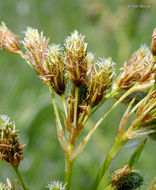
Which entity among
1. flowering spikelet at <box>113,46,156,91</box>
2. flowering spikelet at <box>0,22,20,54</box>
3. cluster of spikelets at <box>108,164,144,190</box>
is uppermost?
flowering spikelet at <box>0,22,20,54</box>

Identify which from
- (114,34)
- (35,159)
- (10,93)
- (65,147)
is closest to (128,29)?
(114,34)

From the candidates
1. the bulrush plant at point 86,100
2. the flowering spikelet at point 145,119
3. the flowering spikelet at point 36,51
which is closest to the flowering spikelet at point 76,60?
the bulrush plant at point 86,100

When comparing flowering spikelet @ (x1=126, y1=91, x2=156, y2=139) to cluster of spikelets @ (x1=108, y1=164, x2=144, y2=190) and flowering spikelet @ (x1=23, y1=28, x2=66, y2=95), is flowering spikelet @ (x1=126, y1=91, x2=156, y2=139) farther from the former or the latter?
flowering spikelet @ (x1=23, y1=28, x2=66, y2=95)

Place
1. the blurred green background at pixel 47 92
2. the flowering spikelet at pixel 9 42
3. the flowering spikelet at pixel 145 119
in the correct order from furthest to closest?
the blurred green background at pixel 47 92, the flowering spikelet at pixel 9 42, the flowering spikelet at pixel 145 119

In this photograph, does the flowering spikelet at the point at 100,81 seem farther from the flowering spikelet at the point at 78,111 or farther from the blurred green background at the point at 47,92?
the blurred green background at the point at 47,92

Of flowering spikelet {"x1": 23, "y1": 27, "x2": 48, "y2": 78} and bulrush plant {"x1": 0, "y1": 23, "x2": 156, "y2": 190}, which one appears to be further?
flowering spikelet {"x1": 23, "y1": 27, "x2": 48, "y2": 78}

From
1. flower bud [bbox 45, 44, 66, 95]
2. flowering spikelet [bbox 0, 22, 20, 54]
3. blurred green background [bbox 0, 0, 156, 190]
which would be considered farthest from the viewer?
blurred green background [bbox 0, 0, 156, 190]

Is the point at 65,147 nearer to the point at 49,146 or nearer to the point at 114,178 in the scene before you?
the point at 114,178

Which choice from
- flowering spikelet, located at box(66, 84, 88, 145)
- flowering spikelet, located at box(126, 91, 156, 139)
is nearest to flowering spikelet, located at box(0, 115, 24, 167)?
flowering spikelet, located at box(66, 84, 88, 145)
